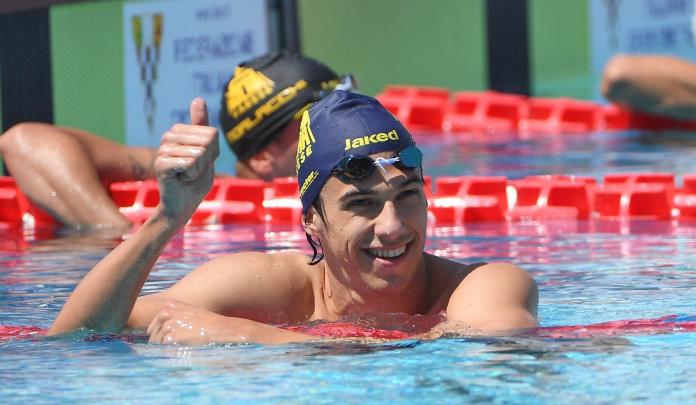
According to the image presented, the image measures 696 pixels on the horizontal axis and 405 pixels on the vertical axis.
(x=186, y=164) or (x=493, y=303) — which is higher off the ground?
(x=186, y=164)

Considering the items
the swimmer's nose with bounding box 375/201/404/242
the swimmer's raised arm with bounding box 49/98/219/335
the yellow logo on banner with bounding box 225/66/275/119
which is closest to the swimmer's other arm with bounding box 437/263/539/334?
the swimmer's nose with bounding box 375/201/404/242

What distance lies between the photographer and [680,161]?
8.09 meters

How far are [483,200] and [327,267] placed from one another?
2.73 m

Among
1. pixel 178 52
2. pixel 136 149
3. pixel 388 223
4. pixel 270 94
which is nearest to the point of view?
pixel 388 223

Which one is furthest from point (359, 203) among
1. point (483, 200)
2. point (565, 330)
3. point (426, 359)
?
point (483, 200)

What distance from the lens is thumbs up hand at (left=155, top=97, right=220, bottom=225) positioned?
11.2ft

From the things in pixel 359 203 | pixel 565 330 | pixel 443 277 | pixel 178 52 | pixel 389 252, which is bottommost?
pixel 565 330

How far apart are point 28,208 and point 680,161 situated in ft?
12.1

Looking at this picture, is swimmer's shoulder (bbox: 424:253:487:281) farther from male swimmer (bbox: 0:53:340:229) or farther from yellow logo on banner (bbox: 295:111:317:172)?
male swimmer (bbox: 0:53:340:229)

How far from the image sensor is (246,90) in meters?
6.89

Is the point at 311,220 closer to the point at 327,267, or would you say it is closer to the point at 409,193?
the point at 327,267

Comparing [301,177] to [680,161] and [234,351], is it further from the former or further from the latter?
[680,161]

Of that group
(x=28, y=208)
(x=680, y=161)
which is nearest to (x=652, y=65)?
(x=680, y=161)

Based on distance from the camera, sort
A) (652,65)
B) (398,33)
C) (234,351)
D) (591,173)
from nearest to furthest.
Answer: (234,351), (591,173), (652,65), (398,33)
